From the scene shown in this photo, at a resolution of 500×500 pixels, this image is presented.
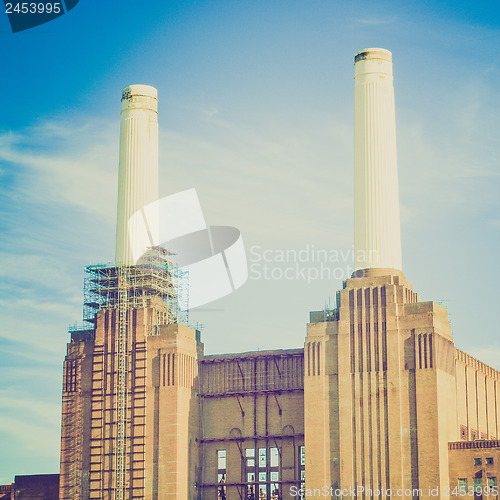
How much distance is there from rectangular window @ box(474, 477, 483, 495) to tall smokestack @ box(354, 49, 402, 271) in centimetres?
1841

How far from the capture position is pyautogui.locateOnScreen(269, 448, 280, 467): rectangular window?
10256 cm

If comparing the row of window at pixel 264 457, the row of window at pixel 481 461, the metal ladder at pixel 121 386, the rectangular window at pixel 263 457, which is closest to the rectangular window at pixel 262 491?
the row of window at pixel 264 457

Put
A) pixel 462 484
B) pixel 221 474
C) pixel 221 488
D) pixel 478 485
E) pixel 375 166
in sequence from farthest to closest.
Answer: pixel 221 474, pixel 221 488, pixel 375 166, pixel 462 484, pixel 478 485

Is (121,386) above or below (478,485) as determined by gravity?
above

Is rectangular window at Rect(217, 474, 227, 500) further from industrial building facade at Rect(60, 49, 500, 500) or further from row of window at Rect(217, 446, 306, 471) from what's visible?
row of window at Rect(217, 446, 306, 471)

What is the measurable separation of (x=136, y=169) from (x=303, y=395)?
84.8 ft

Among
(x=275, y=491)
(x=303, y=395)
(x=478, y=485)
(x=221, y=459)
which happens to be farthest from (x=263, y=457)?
(x=478, y=485)

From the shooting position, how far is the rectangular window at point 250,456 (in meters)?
103

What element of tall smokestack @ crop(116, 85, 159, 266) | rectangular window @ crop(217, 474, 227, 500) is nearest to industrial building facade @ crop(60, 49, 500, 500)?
rectangular window @ crop(217, 474, 227, 500)

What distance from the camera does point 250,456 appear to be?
340 ft

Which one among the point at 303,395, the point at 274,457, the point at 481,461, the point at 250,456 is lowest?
the point at 481,461

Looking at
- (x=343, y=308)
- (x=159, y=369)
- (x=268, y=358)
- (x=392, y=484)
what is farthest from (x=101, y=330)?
(x=392, y=484)

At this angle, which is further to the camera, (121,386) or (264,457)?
(264,457)

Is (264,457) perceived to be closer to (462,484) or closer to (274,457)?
(274,457)
